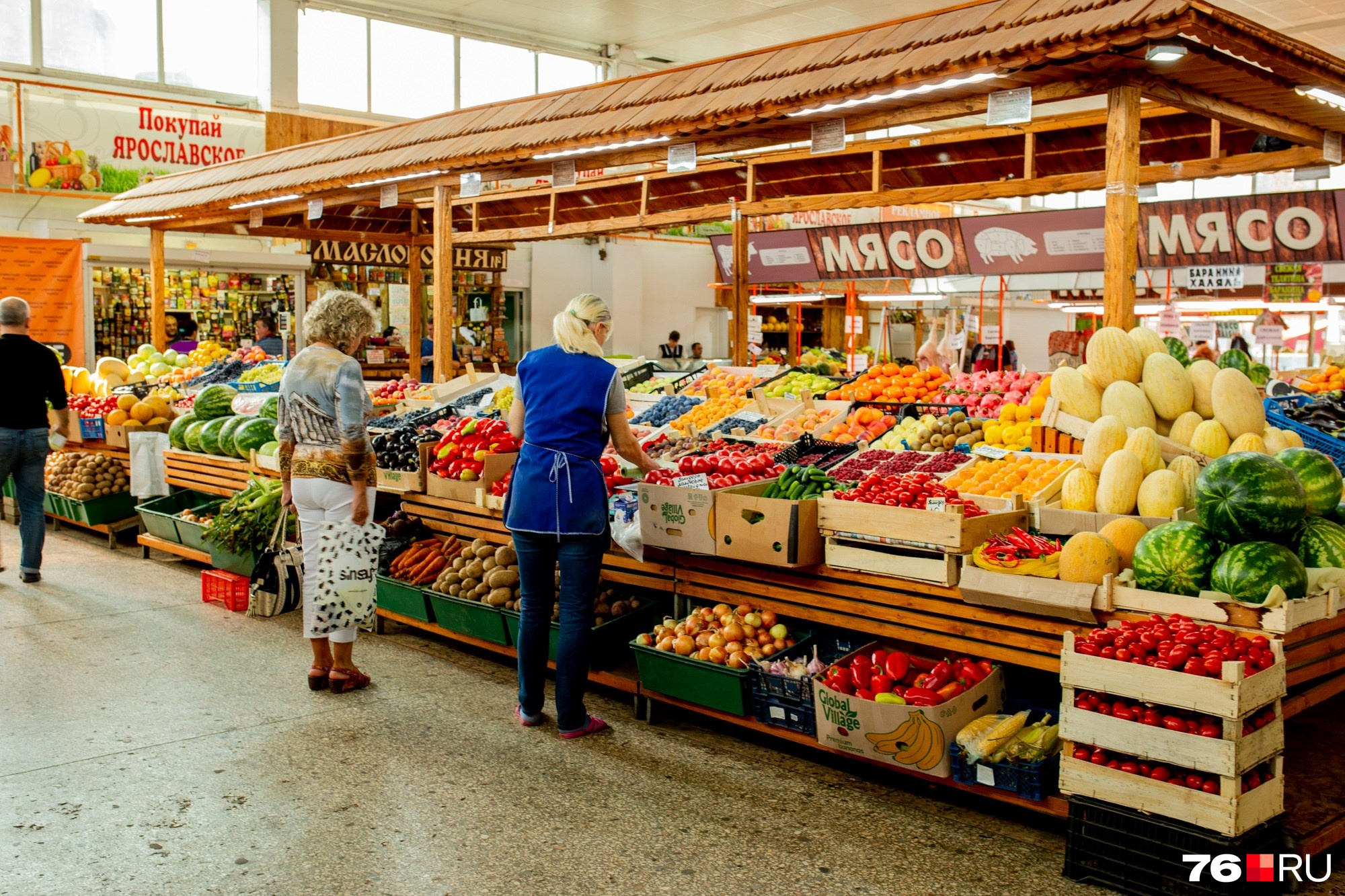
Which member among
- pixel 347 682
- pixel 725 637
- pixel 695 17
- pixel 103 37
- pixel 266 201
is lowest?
pixel 347 682

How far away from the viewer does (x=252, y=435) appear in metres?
7.50

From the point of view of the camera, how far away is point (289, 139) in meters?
11.2

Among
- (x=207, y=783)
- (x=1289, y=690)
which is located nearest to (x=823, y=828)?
(x=1289, y=690)

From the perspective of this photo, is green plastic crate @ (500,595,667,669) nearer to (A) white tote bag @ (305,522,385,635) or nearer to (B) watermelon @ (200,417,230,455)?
(A) white tote bag @ (305,522,385,635)

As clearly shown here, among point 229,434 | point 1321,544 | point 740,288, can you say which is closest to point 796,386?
point 740,288

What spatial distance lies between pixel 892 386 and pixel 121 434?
5878 millimetres

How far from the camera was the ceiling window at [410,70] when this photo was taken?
17.2 metres

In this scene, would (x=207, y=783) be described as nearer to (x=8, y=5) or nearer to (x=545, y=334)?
(x=8, y=5)

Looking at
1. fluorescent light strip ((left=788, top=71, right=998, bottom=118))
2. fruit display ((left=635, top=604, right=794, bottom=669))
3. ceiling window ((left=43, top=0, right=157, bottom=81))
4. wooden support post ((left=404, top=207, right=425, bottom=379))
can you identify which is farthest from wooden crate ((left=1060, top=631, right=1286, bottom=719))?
ceiling window ((left=43, top=0, right=157, bottom=81))

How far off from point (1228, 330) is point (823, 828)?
2297 cm

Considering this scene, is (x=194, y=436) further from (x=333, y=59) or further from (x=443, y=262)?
(x=333, y=59)

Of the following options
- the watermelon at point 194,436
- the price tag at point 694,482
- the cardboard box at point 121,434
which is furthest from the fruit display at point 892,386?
the cardboard box at point 121,434

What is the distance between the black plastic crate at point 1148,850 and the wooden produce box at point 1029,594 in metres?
0.59

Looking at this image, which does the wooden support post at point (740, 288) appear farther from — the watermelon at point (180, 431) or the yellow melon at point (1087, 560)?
the yellow melon at point (1087, 560)
